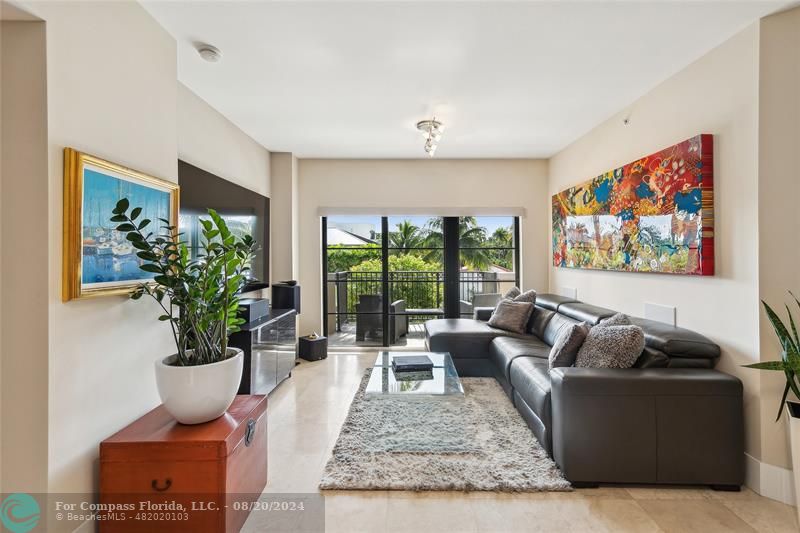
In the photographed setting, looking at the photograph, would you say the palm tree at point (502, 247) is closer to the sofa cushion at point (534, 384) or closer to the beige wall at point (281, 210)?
the sofa cushion at point (534, 384)

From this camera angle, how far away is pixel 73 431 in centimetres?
142

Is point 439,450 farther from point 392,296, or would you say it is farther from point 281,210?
point 281,210

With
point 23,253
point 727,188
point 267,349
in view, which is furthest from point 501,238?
point 23,253

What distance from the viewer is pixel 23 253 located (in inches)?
53.0

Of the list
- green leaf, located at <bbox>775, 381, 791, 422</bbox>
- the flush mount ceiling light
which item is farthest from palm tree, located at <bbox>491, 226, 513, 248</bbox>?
green leaf, located at <bbox>775, 381, 791, 422</bbox>

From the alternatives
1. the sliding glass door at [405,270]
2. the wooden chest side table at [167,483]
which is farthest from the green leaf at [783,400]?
the sliding glass door at [405,270]

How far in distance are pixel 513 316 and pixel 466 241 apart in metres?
1.42

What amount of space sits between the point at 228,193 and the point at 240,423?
229cm

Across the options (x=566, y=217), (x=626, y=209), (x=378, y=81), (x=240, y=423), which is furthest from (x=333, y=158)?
(x=240, y=423)

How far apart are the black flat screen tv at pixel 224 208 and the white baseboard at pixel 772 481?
3327mm

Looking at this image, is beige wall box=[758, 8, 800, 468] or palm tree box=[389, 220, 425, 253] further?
palm tree box=[389, 220, 425, 253]

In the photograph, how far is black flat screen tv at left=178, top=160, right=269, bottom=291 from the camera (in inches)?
101

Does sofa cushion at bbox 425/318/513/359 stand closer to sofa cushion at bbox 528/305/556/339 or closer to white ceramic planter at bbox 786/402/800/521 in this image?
sofa cushion at bbox 528/305/556/339

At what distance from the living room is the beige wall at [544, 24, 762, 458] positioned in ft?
0.05
